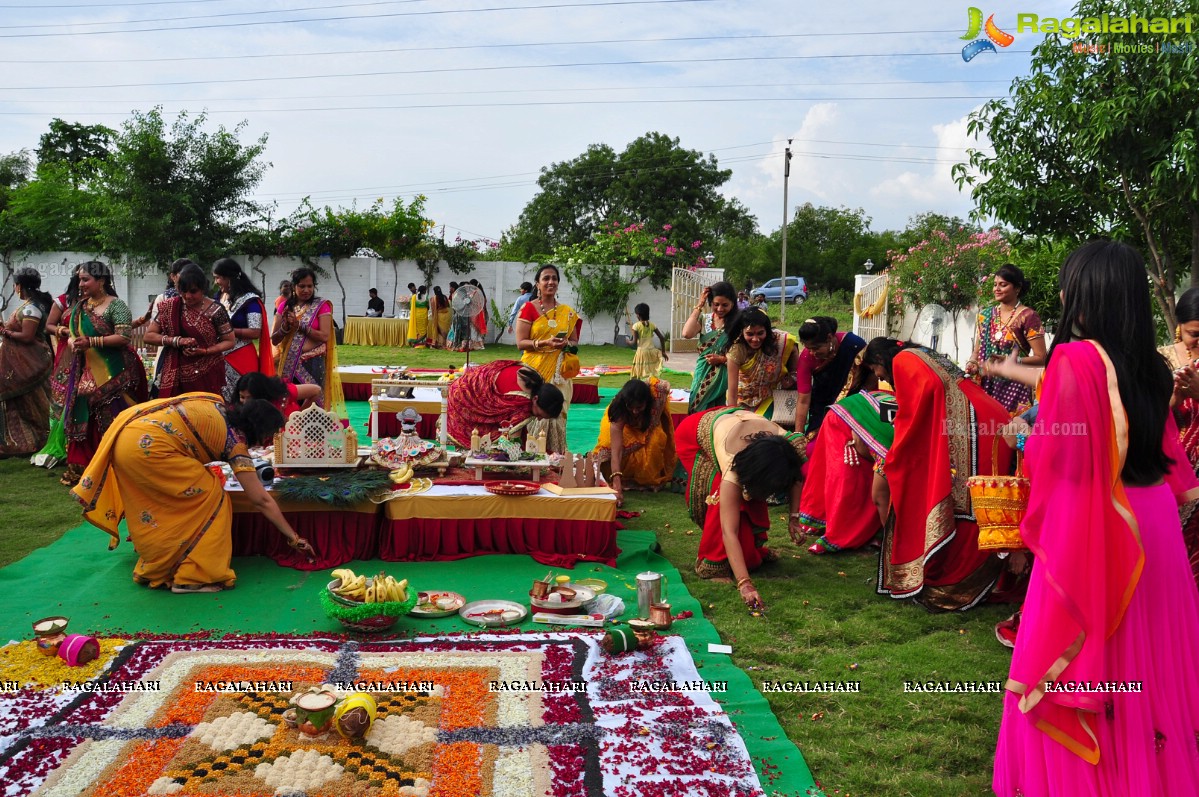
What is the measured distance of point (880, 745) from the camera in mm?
3025

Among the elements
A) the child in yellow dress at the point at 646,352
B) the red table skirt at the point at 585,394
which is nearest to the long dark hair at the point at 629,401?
the child in yellow dress at the point at 646,352

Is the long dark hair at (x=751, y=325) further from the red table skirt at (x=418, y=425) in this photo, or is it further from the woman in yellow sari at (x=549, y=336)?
the red table skirt at (x=418, y=425)

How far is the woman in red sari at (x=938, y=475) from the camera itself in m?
4.14

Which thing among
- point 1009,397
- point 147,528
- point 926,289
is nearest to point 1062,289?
point 1009,397

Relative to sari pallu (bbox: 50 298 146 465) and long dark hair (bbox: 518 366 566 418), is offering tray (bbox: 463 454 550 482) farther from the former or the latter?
sari pallu (bbox: 50 298 146 465)

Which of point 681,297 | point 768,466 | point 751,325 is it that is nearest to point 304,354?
point 751,325

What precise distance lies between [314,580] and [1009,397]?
424 cm

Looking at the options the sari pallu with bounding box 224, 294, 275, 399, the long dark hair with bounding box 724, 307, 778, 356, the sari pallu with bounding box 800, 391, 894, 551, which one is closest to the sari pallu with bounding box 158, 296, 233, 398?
the sari pallu with bounding box 224, 294, 275, 399

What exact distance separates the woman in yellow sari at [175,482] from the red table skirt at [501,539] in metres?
0.79

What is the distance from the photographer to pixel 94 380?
625cm

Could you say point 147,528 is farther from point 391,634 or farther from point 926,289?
point 926,289

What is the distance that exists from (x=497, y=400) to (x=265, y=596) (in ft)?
7.34

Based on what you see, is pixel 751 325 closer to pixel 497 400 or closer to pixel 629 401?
pixel 629 401

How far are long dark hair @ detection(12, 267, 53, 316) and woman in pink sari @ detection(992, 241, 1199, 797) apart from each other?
6.98 m
